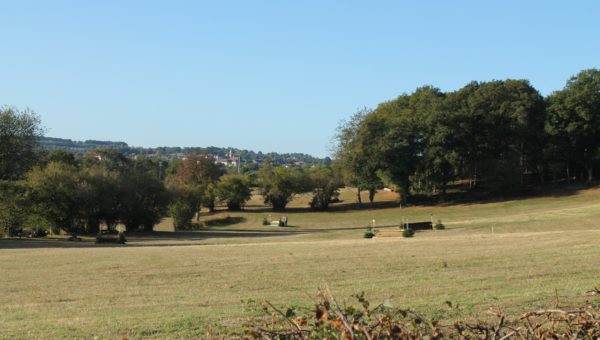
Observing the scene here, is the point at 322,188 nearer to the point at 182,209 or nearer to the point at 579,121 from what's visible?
the point at 182,209

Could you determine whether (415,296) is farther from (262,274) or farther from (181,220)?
(181,220)

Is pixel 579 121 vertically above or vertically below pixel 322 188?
above

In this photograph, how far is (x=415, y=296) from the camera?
42.3 feet

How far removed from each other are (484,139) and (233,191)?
117ft

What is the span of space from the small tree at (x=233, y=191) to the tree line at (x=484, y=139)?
1512 cm

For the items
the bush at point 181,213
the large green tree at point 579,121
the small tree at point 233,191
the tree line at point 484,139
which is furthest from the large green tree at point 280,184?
the large green tree at point 579,121

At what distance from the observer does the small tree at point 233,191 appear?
8788 centimetres

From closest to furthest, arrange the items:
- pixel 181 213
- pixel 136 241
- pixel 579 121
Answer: pixel 136 241, pixel 181 213, pixel 579 121

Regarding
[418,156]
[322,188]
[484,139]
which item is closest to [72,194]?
[322,188]

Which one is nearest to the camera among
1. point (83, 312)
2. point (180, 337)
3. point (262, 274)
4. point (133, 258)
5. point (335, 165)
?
point (180, 337)

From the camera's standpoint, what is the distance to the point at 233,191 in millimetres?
87938

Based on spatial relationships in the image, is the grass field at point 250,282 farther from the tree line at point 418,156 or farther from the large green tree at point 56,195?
the tree line at point 418,156

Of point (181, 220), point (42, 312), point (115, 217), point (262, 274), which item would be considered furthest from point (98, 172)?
point (42, 312)

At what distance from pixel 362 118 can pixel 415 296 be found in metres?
73.8
